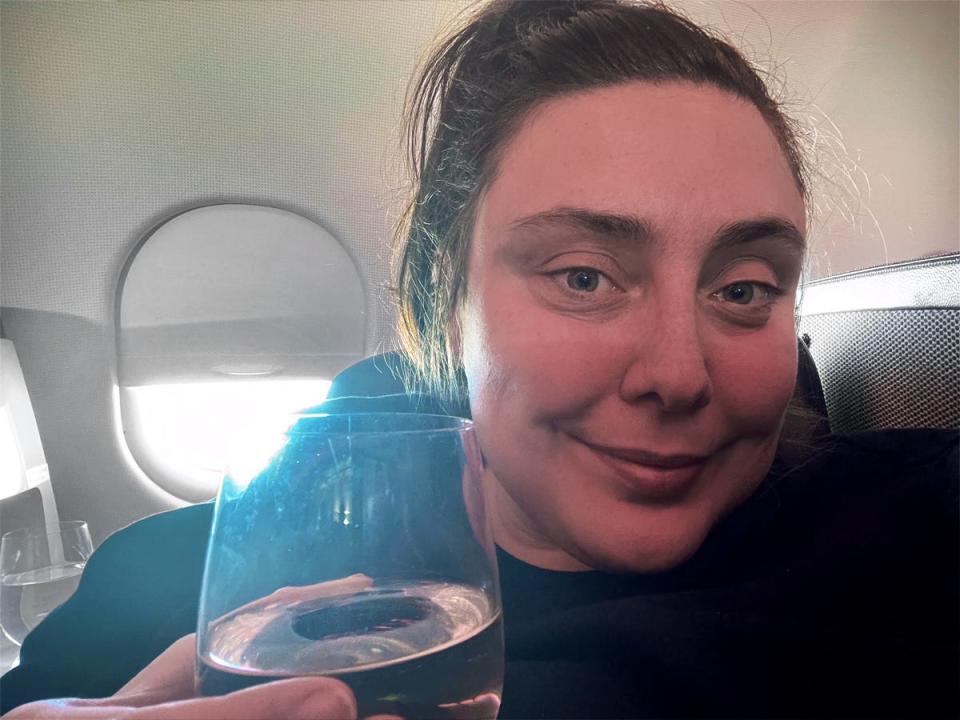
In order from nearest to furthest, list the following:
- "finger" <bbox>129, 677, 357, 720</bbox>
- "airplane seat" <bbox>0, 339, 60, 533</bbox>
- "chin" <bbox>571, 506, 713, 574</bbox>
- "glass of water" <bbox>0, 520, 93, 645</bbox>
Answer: "finger" <bbox>129, 677, 357, 720</bbox>, "chin" <bbox>571, 506, 713, 574</bbox>, "glass of water" <bbox>0, 520, 93, 645</bbox>, "airplane seat" <bbox>0, 339, 60, 533</bbox>

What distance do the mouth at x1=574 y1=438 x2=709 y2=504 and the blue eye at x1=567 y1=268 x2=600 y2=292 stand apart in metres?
0.13

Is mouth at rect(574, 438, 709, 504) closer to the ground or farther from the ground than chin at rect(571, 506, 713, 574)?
farther from the ground

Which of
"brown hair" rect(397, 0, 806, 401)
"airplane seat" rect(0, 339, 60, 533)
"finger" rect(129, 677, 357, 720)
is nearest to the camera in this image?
"finger" rect(129, 677, 357, 720)

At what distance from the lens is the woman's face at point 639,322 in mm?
503

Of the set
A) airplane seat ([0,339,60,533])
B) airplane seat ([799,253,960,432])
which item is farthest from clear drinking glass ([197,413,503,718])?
airplane seat ([0,339,60,533])

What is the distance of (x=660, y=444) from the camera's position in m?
0.50

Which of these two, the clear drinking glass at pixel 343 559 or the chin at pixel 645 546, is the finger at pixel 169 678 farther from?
the chin at pixel 645 546

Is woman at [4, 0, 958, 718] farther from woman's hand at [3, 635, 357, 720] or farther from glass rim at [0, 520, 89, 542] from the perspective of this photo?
glass rim at [0, 520, 89, 542]

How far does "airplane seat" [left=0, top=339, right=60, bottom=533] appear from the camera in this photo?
50.8 inches

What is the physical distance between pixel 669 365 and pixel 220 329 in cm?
119

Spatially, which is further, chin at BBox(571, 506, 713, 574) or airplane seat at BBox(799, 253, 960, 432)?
airplane seat at BBox(799, 253, 960, 432)

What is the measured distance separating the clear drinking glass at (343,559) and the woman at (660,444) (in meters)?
0.13

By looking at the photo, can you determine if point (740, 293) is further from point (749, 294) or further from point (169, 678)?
point (169, 678)

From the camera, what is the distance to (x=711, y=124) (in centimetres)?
54
